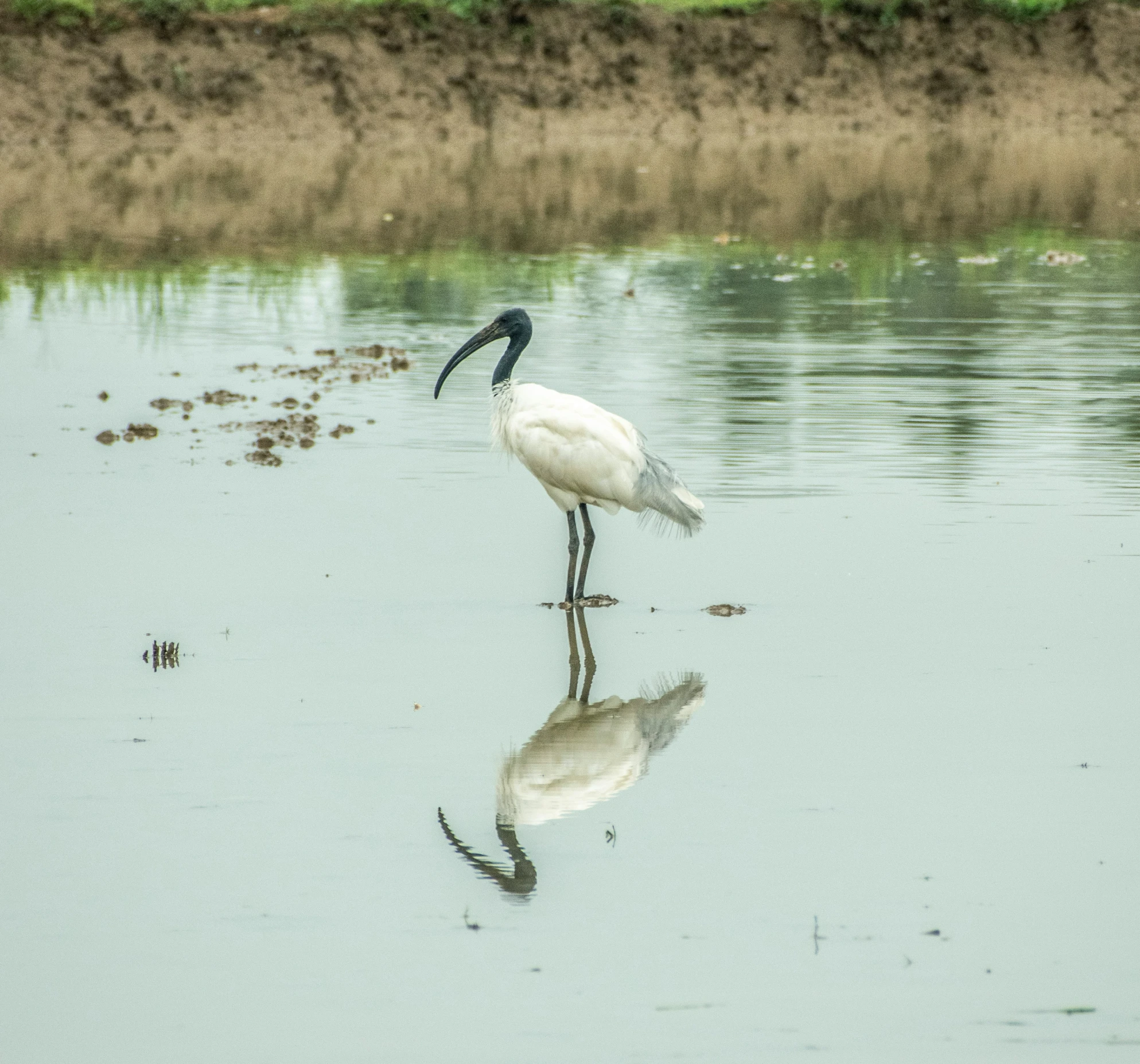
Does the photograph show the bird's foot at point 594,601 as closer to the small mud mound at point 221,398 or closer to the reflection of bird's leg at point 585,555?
the reflection of bird's leg at point 585,555

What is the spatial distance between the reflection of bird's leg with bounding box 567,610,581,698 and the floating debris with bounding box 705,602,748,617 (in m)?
0.58

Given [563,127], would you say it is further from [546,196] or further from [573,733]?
[573,733]

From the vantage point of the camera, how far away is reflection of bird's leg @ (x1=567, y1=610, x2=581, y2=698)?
25.3ft

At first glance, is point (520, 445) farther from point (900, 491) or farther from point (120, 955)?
point (120, 955)

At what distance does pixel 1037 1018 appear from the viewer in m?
4.96

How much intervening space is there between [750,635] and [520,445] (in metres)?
1.58

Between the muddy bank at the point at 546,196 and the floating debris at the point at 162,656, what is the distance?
13635 millimetres

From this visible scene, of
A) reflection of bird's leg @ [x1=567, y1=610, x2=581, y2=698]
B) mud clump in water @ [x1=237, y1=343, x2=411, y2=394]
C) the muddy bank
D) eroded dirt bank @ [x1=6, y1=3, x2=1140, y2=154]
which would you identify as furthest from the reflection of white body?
eroded dirt bank @ [x1=6, y1=3, x2=1140, y2=154]

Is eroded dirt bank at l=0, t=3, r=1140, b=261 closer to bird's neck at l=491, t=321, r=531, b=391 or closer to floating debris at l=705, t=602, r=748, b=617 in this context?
A: bird's neck at l=491, t=321, r=531, b=391

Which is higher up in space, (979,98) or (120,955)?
(979,98)

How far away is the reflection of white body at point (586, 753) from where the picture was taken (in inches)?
253

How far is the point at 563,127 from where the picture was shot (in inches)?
1500

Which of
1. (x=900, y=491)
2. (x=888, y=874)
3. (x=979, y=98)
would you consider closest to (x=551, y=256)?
(x=900, y=491)

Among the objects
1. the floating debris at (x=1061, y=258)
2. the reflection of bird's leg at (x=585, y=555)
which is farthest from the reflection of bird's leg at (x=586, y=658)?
the floating debris at (x=1061, y=258)
